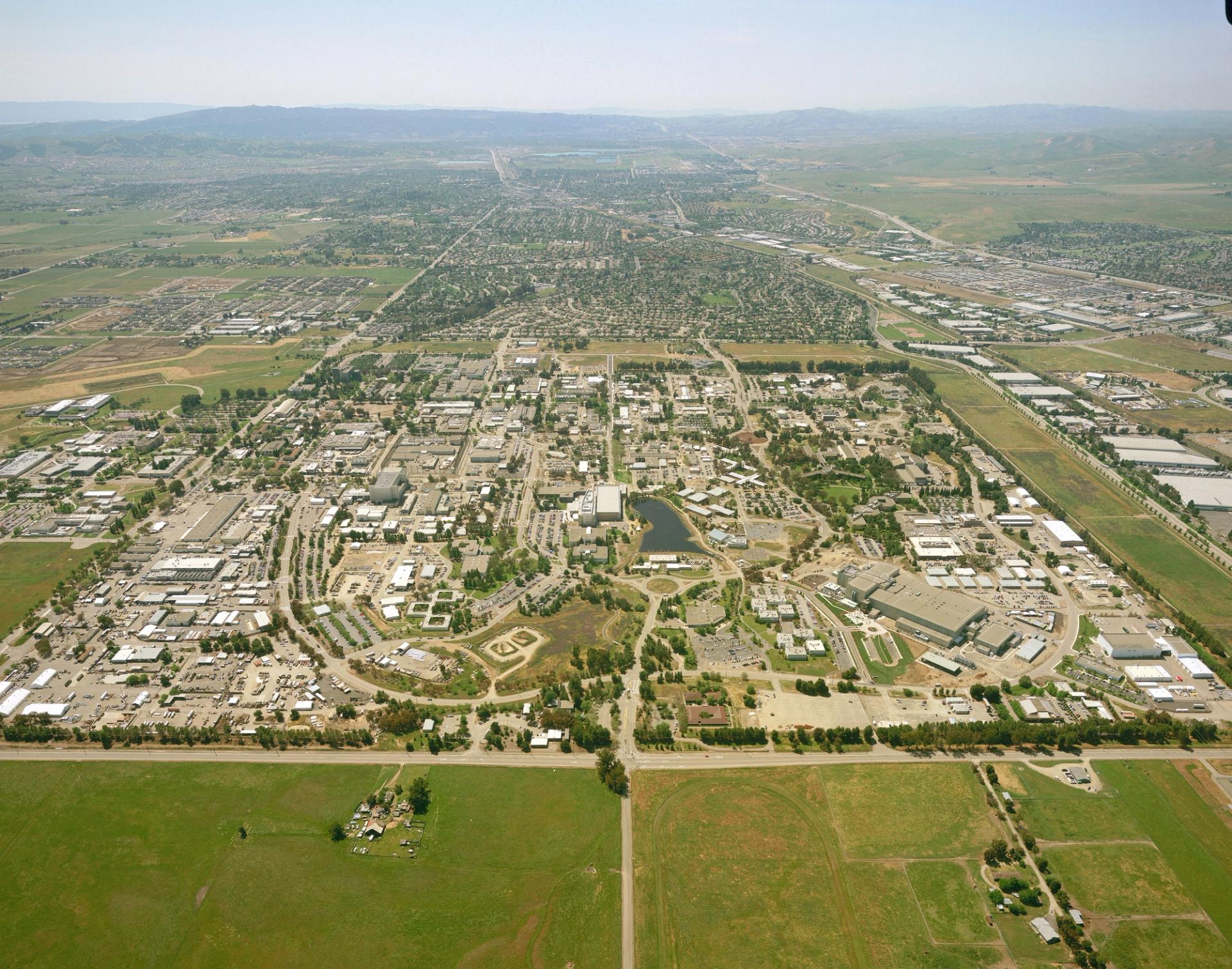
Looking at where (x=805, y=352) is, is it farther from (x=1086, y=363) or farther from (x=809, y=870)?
(x=809, y=870)

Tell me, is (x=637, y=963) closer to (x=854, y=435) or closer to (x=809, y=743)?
(x=809, y=743)

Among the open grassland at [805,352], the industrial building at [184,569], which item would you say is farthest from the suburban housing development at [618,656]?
the open grassland at [805,352]

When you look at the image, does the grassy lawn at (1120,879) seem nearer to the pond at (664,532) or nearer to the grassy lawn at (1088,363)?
the pond at (664,532)

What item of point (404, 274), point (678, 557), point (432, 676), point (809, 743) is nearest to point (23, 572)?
point (432, 676)

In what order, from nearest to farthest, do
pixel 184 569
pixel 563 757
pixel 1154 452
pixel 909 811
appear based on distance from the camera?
pixel 909 811 → pixel 563 757 → pixel 184 569 → pixel 1154 452

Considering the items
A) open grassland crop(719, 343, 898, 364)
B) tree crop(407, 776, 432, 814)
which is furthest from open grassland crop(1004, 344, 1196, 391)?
tree crop(407, 776, 432, 814)

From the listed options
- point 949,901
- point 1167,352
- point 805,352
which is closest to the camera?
point 949,901

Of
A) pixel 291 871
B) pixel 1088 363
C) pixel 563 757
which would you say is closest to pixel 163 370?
pixel 291 871

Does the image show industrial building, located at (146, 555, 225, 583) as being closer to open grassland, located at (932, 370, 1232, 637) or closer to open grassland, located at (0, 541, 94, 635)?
open grassland, located at (0, 541, 94, 635)
